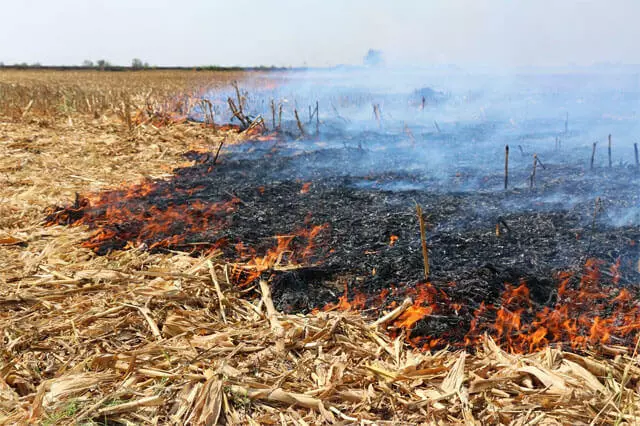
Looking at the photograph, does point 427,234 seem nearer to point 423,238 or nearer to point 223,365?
point 423,238

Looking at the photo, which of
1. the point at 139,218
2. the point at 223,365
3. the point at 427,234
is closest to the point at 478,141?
the point at 427,234

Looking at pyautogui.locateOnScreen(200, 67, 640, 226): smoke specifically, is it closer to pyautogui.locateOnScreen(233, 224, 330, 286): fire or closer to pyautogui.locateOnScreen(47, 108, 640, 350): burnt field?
pyautogui.locateOnScreen(47, 108, 640, 350): burnt field

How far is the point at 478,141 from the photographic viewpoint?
476 inches

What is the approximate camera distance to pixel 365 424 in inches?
119

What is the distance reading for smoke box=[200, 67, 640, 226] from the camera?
24.6ft

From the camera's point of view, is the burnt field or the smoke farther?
the smoke

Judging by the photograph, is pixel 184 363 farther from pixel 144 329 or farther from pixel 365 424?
pixel 365 424

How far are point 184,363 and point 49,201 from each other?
5466 millimetres

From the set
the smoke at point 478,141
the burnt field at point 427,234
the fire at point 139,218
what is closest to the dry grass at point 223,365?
the burnt field at point 427,234

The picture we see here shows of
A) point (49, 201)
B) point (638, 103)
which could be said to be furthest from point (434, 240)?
point (638, 103)

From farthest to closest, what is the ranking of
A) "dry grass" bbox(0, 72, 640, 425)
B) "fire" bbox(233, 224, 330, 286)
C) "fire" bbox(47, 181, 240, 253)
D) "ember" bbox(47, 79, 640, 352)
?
"fire" bbox(47, 181, 240, 253)
"fire" bbox(233, 224, 330, 286)
"ember" bbox(47, 79, 640, 352)
"dry grass" bbox(0, 72, 640, 425)

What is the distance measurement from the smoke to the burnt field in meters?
0.06

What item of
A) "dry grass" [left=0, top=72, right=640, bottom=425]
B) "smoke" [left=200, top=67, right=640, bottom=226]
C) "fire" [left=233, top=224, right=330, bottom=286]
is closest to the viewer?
"dry grass" [left=0, top=72, right=640, bottom=425]

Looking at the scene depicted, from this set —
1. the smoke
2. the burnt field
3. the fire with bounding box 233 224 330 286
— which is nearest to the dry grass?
the fire with bounding box 233 224 330 286
